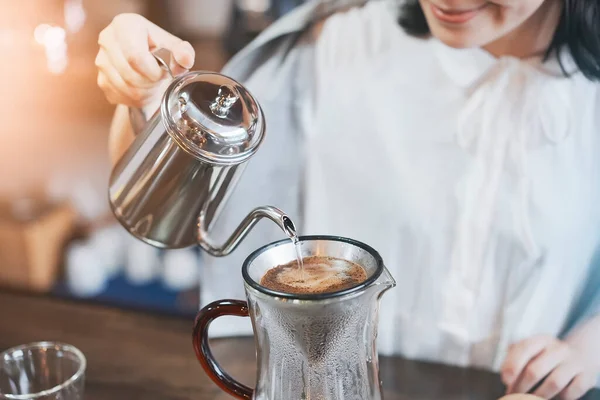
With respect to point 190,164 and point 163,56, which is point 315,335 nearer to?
point 190,164

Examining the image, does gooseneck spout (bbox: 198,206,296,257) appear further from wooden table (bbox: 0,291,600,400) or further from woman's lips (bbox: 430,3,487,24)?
woman's lips (bbox: 430,3,487,24)

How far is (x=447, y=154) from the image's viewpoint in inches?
33.6

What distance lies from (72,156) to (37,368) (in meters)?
0.46

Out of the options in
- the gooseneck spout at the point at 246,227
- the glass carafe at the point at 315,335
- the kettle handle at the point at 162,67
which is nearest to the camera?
the glass carafe at the point at 315,335

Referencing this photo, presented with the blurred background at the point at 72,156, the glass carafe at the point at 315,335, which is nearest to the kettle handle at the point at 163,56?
the blurred background at the point at 72,156

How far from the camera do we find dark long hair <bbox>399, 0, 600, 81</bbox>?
2.51ft

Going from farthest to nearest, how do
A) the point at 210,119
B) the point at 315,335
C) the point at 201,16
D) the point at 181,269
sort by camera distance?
the point at 181,269 → the point at 201,16 → the point at 210,119 → the point at 315,335

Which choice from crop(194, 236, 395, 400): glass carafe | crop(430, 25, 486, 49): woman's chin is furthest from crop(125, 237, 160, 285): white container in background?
crop(430, 25, 486, 49): woman's chin

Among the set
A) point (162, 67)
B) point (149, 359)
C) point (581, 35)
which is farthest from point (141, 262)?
point (581, 35)

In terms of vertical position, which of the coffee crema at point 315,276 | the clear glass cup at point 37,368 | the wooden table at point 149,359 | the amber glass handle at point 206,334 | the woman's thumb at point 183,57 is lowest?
the wooden table at point 149,359

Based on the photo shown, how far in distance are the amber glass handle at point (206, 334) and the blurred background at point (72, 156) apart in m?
0.41

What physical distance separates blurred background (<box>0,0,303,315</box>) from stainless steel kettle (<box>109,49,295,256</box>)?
177mm

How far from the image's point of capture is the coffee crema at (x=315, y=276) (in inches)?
22.8

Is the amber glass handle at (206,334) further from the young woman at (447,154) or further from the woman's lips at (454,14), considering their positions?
the woman's lips at (454,14)
